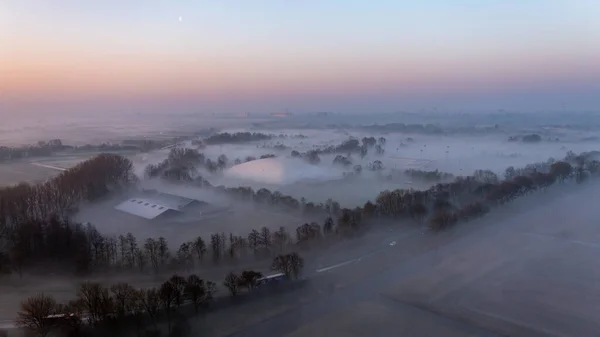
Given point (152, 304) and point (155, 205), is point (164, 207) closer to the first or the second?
point (155, 205)

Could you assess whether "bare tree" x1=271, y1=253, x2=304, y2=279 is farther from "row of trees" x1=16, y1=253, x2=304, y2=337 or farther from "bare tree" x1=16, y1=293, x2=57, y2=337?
"bare tree" x1=16, y1=293, x2=57, y2=337

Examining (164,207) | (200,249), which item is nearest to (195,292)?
(200,249)

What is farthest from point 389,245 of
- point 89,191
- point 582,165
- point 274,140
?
point 274,140

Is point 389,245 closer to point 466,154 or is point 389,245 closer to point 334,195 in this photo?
point 334,195

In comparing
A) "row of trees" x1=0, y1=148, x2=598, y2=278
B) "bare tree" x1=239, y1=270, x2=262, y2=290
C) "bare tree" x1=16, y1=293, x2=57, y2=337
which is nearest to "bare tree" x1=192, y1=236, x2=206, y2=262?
"row of trees" x1=0, y1=148, x2=598, y2=278

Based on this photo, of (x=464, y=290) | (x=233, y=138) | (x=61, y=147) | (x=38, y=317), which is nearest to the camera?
(x=38, y=317)

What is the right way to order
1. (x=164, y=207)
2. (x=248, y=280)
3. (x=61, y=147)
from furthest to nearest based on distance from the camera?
(x=61, y=147), (x=164, y=207), (x=248, y=280)

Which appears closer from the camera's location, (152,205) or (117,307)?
(117,307)
